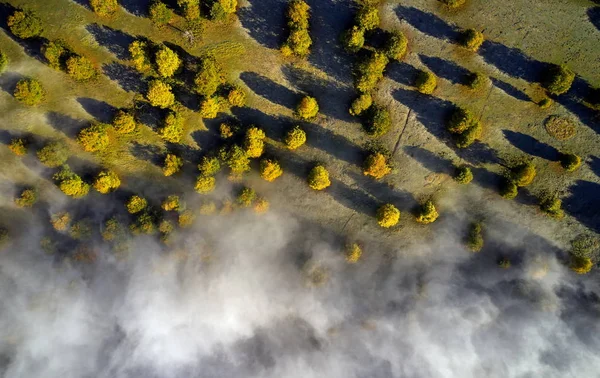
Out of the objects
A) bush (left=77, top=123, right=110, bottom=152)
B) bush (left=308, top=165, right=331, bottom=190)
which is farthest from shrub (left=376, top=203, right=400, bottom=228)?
bush (left=77, top=123, right=110, bottom=152)

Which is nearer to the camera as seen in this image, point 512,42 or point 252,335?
point 512,42

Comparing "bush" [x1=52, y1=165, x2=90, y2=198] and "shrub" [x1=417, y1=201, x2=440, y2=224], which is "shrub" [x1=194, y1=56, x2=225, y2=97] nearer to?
"bush" [x1=52, y1=165, x2=90, y2=198]

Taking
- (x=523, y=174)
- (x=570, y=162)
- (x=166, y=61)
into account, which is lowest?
(x=166, y=61)

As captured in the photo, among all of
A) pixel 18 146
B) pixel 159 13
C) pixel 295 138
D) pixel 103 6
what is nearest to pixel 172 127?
pixel 159 13

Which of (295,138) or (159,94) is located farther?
(295,138)

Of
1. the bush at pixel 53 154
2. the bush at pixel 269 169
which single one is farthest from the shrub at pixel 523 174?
the bush at pixel 53 154

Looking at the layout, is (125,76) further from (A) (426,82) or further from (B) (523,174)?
(B) (523,174)

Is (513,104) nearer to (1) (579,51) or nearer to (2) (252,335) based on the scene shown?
(1) (579,51)

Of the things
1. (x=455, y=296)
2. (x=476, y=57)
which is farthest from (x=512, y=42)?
(x=455, y=296)
